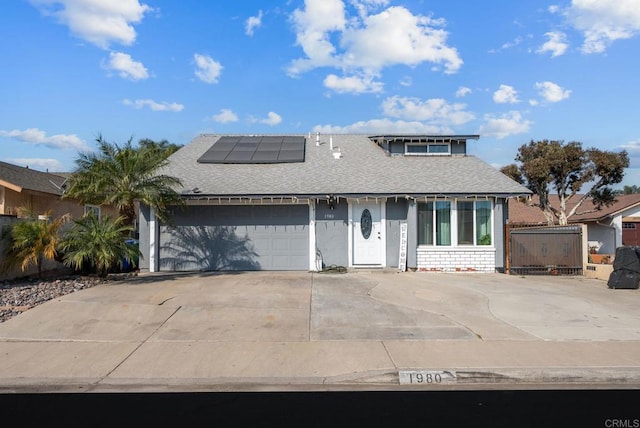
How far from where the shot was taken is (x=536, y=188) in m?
26.6

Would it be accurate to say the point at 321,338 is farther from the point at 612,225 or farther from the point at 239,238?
the point at 612,225

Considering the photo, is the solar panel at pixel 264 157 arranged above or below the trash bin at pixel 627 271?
above

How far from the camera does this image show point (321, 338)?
7941mm

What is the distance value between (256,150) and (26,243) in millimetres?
9161

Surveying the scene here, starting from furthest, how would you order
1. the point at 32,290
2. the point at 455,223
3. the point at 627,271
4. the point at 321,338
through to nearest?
the point at 455,223 → the point at 627,271 → the point at 32,290 → the point at 321,338

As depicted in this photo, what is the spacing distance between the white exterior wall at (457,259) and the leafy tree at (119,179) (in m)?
8.26

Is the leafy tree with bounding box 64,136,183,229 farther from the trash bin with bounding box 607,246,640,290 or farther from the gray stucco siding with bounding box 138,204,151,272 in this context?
the trash bin with bounding box 607,246,640,290

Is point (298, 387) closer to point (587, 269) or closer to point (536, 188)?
point (587, 269)

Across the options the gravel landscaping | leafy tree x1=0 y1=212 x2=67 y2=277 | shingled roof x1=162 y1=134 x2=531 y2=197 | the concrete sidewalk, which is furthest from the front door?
leafy tree x1=0 y1=212 x2=67 y2=277

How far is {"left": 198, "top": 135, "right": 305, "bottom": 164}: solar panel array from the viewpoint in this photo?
58.0 feet

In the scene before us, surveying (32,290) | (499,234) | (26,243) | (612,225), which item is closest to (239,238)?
(26,243)

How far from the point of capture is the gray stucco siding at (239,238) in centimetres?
1545

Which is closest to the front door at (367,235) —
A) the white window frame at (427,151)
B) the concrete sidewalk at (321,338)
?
the concrete sidewalk at (321,338)

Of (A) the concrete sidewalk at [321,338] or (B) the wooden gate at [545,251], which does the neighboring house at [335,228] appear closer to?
(B) the wooden gate at [545,251]
